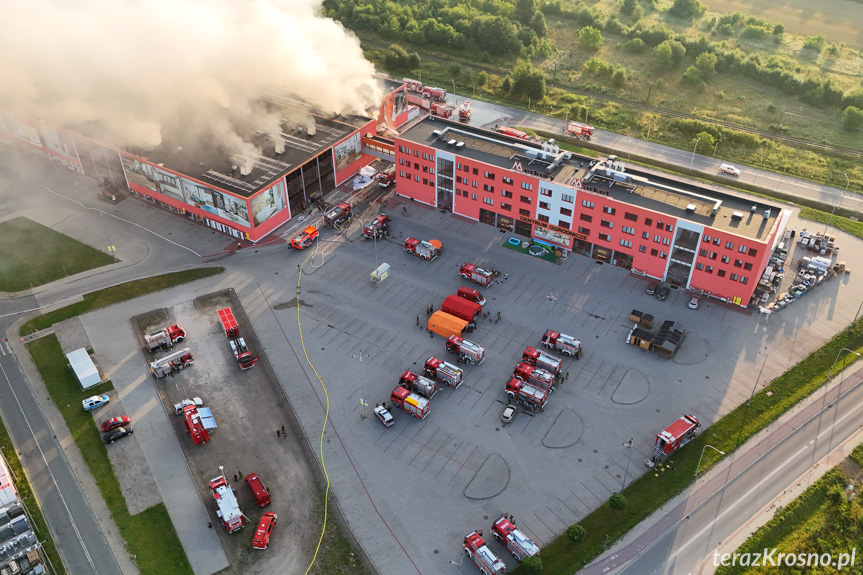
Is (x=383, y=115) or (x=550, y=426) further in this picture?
(x=383, y=115)

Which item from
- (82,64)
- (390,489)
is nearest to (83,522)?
(390,489)

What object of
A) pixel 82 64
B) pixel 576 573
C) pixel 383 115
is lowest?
pixel 576 573

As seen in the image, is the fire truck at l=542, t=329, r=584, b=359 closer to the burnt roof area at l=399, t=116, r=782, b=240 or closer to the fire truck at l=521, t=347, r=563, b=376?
the fire truck at l=521, t=347, r=563, b=376

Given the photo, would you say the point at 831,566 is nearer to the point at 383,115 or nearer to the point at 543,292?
the point at 543,292

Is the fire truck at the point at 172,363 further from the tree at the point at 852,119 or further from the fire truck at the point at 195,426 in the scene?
the tree at the point at 852,119

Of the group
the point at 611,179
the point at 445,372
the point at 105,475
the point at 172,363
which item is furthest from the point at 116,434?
the point at 611,179

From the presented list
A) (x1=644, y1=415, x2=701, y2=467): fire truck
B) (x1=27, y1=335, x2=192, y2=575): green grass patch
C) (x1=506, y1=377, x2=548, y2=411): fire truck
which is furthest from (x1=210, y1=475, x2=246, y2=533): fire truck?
(x1=644, y1=415, x2=701, y2=467): fire truck

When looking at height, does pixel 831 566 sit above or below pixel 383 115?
below

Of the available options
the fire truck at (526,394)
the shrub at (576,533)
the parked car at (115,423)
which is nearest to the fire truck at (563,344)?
the fire truck at (526,394)
